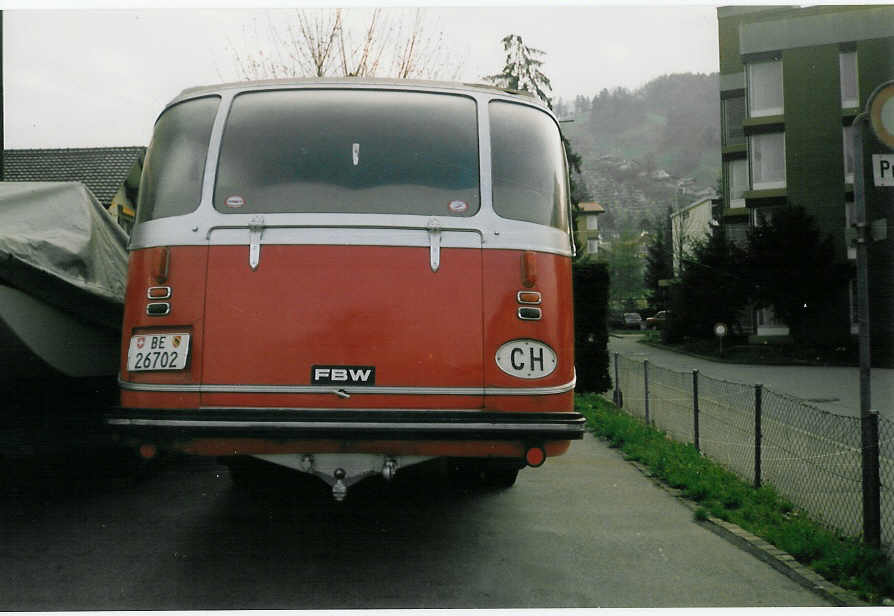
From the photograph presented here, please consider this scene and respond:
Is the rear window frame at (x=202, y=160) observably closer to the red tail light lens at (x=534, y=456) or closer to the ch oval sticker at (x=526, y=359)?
the ch oval sticker at (x=526, y=359)

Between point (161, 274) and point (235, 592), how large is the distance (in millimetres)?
1638

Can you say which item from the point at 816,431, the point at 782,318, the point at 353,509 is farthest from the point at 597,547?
the point at 782,318

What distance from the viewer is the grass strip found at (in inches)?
167

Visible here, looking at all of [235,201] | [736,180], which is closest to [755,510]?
[235,201]

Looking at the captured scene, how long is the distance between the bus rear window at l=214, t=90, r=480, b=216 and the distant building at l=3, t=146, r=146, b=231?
30.3 ft

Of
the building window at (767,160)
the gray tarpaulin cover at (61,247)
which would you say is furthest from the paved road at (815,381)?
the building window at (767,160)

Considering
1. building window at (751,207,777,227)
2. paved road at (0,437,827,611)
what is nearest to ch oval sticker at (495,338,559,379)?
paved road at (0,437,827,611)

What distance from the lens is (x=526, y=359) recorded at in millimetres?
4027

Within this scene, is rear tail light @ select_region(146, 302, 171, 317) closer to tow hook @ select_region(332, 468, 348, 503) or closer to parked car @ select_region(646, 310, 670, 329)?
tow hook @ select_region(332, 468, 348, 503)

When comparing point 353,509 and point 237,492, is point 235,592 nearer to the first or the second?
point 353,509

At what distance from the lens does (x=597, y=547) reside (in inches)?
194

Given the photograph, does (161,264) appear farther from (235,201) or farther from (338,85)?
(338,85)

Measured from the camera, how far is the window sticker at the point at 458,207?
4164mm

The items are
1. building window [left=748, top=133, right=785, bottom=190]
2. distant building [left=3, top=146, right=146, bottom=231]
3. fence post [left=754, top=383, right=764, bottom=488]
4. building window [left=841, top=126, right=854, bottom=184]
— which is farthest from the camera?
building window [left=748, top=133, right=785, bottom=190]
